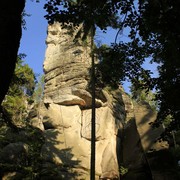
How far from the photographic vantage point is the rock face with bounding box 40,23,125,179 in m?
16.6

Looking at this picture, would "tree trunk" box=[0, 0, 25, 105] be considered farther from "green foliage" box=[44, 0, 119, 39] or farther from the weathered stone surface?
the weathered stone surface

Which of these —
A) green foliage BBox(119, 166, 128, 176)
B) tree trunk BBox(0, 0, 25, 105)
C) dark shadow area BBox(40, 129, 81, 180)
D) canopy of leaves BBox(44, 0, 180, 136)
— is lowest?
green foliage BBox(119, 166, 128, 176)

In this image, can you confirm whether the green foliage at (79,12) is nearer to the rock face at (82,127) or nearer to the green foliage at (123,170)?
the rock face at (82,127)

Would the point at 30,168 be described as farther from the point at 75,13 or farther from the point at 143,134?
the point at 75,13

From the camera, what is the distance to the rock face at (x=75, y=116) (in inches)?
653

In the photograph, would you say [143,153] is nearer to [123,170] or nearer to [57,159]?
[123,170]

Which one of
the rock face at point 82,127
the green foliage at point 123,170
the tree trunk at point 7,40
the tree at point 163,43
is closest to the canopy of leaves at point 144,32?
the tree at point 163,43

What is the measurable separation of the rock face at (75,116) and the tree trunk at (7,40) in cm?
1239

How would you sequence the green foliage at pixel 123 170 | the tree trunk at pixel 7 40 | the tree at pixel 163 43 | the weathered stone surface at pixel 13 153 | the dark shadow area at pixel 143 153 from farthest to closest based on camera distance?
the green foliage at pixel 123 170 → the dark shadow area at pixel 143 153 → the weathered stone surface at pixel 13 153 → the tree at pixel 163 43 → the tree trunk at pixel 7 40

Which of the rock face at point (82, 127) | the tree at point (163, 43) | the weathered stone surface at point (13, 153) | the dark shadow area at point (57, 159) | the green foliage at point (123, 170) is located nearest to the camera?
the tree at point (163, 43)

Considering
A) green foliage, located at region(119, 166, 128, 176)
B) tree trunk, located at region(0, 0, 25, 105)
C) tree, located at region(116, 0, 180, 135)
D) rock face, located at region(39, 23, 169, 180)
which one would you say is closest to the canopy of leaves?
tree, located at region(116, 0, 180, 135)

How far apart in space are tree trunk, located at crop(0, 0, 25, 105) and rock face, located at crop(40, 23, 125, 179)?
12.4 m

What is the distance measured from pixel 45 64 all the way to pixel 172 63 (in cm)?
1762

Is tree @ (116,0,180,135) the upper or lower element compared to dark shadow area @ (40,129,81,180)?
upper
